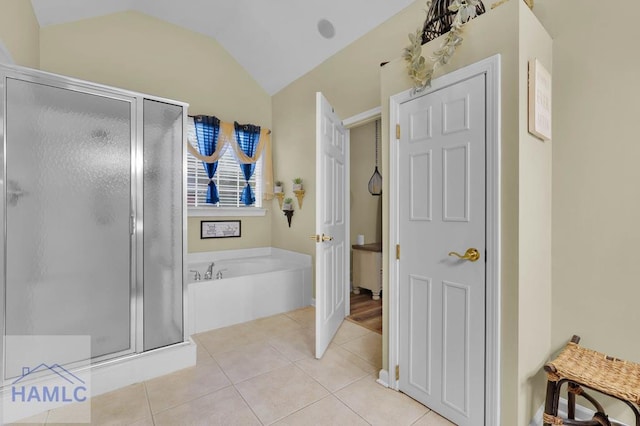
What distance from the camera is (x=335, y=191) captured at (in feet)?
9.63

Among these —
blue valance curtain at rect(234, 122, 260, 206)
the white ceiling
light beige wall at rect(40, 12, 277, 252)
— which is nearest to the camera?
the white ceiling

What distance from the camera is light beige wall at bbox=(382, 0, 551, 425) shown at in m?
1.47

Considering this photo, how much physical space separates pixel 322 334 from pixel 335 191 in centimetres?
130

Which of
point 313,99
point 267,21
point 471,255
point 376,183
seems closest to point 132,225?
point 471,255

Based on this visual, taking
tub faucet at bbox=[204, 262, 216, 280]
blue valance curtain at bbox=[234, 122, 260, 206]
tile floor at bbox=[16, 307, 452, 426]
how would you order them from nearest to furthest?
tile floor at bbox=[16, 307, 452, 426] → tub faucet at bbox=[204, 262, 216, 280] → blue valance curtain at bbox=[234, 122, 260, 206]

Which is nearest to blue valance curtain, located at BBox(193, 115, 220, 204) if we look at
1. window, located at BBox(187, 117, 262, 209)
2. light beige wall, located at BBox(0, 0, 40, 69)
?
window, located at BBox(187, 117, 262, 209)

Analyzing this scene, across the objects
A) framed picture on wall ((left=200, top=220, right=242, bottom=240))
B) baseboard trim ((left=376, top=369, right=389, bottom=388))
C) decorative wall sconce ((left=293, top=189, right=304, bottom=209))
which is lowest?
baseboard trim ((left=376, top=369, right=389, bottom=388))

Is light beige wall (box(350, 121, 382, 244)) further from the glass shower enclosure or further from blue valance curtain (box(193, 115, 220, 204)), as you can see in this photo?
the glass shower enclosure

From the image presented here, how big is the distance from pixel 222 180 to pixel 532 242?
3693 millimetres

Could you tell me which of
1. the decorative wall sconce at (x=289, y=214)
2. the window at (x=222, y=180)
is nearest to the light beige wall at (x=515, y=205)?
the decorative wall sconce at (x=289, y=214)

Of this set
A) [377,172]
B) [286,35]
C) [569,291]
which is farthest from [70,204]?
[377,172]

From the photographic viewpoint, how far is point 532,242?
5.17 feet

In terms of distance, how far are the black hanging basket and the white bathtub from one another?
2687 mm

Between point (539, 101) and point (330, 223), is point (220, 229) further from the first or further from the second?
point (539, 101)
